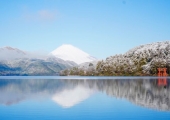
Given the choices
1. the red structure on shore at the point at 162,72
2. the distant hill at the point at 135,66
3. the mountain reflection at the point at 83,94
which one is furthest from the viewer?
the distant hill at the point at 135,66

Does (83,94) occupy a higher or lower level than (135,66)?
lower

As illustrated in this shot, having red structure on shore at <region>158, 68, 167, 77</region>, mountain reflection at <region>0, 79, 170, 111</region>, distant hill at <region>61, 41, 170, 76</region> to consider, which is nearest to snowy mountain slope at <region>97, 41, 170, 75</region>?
distant hill at <region>61, 41, 170, 76</region>

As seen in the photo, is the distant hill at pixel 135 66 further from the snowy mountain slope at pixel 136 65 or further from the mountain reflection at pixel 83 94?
the mountain reflection at pixel 83 94

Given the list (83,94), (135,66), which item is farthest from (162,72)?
(83,94)

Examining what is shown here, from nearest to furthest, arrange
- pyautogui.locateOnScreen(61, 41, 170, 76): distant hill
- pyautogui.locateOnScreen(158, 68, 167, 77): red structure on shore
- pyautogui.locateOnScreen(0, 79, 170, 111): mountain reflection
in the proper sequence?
pyautogui.locateOnScreen(0, 79, 170, 111): mountain reflection < pyautogui.locateOnScreen(158, 68, 167, 77): red structure on shore < pyautogui.locateOnScreen(61, 41, 170, 76): distant hill

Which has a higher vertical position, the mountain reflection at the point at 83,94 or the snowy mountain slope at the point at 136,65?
the snowy mountain slope at the point at 136,65

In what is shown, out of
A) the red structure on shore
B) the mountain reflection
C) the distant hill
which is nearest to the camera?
the mountain reflection

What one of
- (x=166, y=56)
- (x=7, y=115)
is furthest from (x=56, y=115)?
(x=166, y=56)

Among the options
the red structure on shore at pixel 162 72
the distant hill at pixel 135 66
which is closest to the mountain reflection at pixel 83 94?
the red structure on shore at pixel 162 72

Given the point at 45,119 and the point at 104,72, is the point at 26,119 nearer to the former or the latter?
the point at 45,119

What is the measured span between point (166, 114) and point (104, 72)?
491ft

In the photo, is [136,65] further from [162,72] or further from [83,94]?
[83,94]

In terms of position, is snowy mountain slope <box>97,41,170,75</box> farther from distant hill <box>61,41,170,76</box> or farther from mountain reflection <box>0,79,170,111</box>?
mountain reflection <box>0,79,170,111</box>

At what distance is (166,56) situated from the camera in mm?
182750
